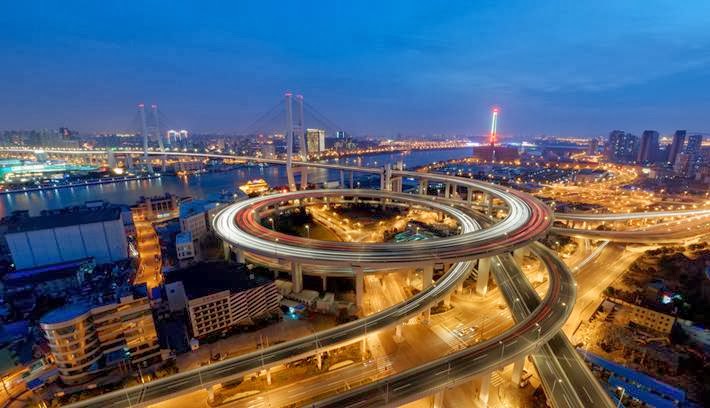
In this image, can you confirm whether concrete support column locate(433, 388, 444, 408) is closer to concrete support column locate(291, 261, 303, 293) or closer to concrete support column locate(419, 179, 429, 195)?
concrete support column locate(291, 261, 303, 293)

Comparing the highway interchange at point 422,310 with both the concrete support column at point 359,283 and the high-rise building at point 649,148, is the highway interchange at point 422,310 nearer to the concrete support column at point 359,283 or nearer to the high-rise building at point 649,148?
the concrete support column at point 359,283

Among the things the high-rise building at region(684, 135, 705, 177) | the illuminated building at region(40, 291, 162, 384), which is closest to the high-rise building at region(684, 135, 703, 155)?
the high-rise building at region(684, 135, 705, 177)

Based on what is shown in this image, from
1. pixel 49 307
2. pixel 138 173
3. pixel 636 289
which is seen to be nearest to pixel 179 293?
pixel 49 307

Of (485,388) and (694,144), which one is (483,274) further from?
(694,144)

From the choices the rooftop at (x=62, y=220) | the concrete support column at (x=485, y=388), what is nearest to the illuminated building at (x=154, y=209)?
the rooftop at (x=62, y=220)

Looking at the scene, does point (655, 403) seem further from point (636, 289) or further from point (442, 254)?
point (636, 289)
